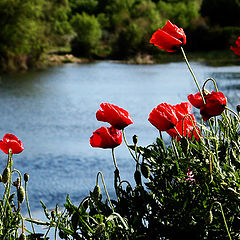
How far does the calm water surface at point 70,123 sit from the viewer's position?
2881 millimetres

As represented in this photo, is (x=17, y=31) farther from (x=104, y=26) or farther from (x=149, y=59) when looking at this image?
(x=104, y=26)

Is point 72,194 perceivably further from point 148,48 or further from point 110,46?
point 110,46

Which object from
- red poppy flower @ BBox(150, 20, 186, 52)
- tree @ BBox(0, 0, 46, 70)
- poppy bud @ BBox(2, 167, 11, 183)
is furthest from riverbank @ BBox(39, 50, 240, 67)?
poppy bud @ BBox(2, 167, 11, 183)

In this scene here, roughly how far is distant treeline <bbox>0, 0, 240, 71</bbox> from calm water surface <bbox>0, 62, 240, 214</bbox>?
3832mm

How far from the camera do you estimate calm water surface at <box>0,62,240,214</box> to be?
2.88 meters

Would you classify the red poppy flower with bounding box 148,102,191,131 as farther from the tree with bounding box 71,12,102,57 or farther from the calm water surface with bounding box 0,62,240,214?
the tree with bounding box 71,12,102,57

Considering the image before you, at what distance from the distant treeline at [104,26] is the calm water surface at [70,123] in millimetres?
3832

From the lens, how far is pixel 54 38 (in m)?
15.3

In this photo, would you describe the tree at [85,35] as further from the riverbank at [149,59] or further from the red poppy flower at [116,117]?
the red poppy flower at [116,117]

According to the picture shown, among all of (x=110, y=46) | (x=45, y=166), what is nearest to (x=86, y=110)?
(x=45, y=166)

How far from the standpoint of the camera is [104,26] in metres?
21.1

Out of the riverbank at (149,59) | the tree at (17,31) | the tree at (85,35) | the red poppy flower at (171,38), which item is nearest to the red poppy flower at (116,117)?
the red poppy flower at (171,38)

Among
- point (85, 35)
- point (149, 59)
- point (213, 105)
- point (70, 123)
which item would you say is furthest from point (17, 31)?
point (213, 105)

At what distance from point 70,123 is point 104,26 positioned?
17.0 m
